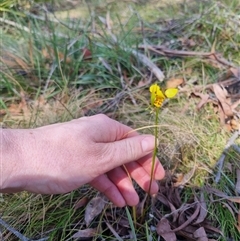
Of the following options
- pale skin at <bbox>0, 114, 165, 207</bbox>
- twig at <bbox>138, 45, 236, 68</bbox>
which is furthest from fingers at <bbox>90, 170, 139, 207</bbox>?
twig at <bbox>138, 45, 236, 68</bbox>

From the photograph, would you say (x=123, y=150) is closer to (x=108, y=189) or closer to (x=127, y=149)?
(x=127, y=149)

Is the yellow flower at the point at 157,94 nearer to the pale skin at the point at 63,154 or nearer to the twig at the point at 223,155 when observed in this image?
the pale skin at the point at 63,154

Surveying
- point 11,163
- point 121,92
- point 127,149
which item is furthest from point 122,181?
point 121,92

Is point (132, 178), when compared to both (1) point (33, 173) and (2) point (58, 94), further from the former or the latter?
(2) point (58, 94)

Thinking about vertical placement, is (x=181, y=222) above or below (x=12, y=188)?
below

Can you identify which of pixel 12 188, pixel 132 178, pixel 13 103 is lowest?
pixel 13 103

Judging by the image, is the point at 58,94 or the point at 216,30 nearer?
the point at 58,94

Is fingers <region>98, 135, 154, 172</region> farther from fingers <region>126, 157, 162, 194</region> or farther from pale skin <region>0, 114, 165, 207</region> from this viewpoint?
fingers <region>126, 157, 162, 194</region>

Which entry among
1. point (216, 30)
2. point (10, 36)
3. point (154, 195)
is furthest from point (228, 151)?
point (10, 36)
